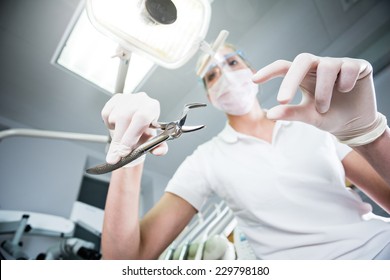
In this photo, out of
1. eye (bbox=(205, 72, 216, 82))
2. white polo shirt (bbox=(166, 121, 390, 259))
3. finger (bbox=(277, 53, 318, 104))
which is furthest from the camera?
eye (bbox=(205, 72, 216, 82))

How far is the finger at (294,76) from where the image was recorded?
0.36 meters

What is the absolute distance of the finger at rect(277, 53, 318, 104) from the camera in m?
0.36

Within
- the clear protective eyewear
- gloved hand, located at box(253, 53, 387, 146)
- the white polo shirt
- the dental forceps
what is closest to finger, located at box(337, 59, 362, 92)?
gloved hand, located at box(253, 53, 387, 146)

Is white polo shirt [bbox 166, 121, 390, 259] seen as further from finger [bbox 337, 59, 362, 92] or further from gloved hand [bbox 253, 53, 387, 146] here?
finger [bbox 337, 59, 362, 92]

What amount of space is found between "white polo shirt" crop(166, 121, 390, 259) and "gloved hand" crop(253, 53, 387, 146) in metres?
0.25

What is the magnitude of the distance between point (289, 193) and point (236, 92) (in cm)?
39

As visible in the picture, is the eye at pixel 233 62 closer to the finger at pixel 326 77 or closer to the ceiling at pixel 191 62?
the ceiling at pixel 191 62

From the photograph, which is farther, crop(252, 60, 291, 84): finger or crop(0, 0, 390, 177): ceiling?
crop(0, 0, 390, 177): ceiling

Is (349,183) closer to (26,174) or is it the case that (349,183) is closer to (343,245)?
(343,245)

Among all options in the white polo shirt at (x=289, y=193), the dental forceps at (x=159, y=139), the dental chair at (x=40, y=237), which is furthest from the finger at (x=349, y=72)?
the dental chair at (x=40, y=237)

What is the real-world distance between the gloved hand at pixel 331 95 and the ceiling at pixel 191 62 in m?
0.37

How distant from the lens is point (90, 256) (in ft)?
3.96

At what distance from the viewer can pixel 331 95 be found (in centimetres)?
42
